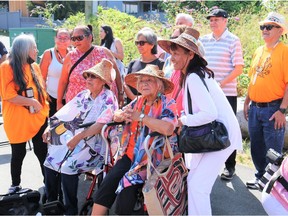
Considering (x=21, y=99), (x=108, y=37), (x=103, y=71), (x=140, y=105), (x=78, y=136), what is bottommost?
(x=78, y=136)

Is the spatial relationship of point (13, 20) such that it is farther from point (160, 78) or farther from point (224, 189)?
point (160, 78)

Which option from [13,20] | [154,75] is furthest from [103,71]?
[13,20]

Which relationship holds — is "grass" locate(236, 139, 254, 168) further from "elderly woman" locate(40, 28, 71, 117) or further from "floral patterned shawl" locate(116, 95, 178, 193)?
"elderly woman" locate(40, 28, 71, 117)

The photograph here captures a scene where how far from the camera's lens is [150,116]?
10.2 ft

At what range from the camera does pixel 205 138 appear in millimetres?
2723

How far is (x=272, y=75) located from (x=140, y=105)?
1471mm

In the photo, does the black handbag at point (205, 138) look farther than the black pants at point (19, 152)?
No

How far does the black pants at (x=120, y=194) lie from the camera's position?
2.91 meters

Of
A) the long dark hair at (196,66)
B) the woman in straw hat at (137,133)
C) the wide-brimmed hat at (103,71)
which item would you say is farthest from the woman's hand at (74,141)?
the long dark hair at (196,66)

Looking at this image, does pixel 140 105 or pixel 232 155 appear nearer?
pixel 140 105

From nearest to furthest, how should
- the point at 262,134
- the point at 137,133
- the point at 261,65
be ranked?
the point at 137,133 → the point at 261,65 → the point at 262,134

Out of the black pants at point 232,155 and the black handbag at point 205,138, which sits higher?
the black handbag at point 205,138

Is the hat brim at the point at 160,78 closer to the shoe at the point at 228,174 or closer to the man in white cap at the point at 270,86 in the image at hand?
the man in white cap at the point at 270,86

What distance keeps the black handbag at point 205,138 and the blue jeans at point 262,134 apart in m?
1.34
